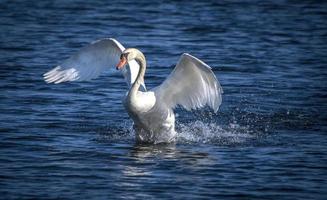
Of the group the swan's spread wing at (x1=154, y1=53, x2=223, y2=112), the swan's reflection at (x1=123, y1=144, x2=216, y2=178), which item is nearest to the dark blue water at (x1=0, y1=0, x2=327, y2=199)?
the swan's reflection at (x1=123, y1=144, x2=216, y2=178)

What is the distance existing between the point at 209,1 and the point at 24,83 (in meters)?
12.0

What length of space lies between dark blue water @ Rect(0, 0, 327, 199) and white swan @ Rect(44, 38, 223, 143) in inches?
12.4

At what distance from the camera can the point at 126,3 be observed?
29484mm

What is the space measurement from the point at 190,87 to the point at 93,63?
1.79 meters

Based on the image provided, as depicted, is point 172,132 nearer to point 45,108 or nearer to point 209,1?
point 45,108

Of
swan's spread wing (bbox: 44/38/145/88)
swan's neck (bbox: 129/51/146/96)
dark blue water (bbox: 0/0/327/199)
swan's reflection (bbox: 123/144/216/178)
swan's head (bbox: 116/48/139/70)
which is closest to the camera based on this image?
dark blue water (bbox: 0/0/327/199)

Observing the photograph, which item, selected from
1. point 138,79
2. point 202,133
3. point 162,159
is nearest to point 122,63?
point 138,79

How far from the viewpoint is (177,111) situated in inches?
638

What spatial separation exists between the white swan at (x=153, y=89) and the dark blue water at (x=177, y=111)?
0.32 m

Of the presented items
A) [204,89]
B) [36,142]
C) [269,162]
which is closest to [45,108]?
[36,142]

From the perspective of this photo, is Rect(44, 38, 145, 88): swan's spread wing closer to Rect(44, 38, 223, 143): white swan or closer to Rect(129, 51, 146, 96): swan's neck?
Rect(44, 38, 223, 143): white swan

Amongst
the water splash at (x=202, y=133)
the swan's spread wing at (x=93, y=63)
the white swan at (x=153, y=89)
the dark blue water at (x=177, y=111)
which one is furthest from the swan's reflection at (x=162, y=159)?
the swan's spread wing at (x=93, y=63)

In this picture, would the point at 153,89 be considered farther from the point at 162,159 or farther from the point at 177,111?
the point at 177,111

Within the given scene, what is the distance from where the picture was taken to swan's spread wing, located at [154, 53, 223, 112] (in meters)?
13.0
